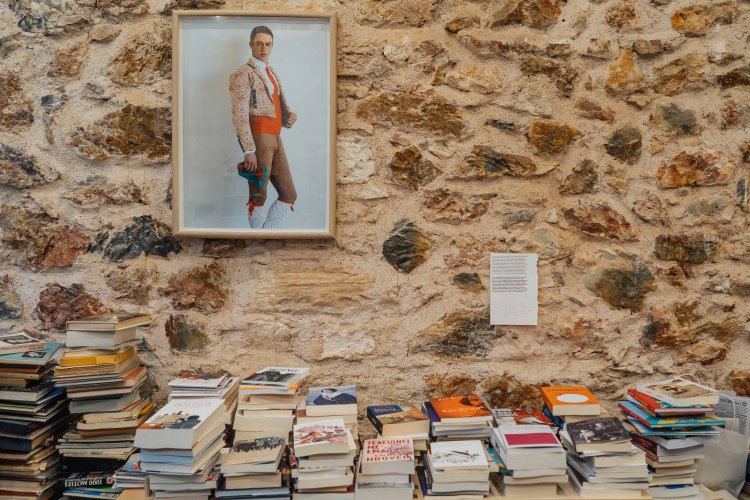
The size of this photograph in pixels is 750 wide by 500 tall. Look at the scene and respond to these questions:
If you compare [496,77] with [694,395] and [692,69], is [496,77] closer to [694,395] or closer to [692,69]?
[692,69]

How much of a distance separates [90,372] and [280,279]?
2.09 feet

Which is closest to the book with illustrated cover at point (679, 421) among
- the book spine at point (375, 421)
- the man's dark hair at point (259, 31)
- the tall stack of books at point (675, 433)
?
→ the tall stack of books at point (675, 433)

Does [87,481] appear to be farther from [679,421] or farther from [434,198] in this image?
[679,421]

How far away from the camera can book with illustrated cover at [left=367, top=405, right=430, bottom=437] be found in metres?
1.62

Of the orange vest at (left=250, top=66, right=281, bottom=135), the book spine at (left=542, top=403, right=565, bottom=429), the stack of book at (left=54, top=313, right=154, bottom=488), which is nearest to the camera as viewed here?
the stack of book at (left=54, top=313, right=154, bottom=488)

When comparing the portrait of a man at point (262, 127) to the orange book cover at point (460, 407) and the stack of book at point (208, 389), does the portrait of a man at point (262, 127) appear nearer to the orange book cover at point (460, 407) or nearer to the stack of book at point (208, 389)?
the stack of book at point (208, 389)

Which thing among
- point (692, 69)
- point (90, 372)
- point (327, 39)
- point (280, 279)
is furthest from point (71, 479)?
point (692, 69)

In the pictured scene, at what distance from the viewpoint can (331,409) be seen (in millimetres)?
1646

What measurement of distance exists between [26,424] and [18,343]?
0.86 feet

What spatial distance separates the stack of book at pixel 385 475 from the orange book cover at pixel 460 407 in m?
0.20

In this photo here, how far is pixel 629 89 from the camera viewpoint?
187cm

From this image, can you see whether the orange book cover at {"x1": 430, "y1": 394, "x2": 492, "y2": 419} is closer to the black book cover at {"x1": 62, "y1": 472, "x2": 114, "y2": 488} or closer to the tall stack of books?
the tall stack of books

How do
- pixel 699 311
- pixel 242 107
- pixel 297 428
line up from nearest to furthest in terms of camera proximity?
pixel 297 428
pixel 242 107
pixel 699 311

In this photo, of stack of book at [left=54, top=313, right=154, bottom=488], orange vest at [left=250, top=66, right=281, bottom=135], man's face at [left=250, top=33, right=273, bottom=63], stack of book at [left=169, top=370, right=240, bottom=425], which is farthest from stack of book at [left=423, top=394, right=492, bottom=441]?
man's face at [left=250, top=33, right=273, bottom=63]
